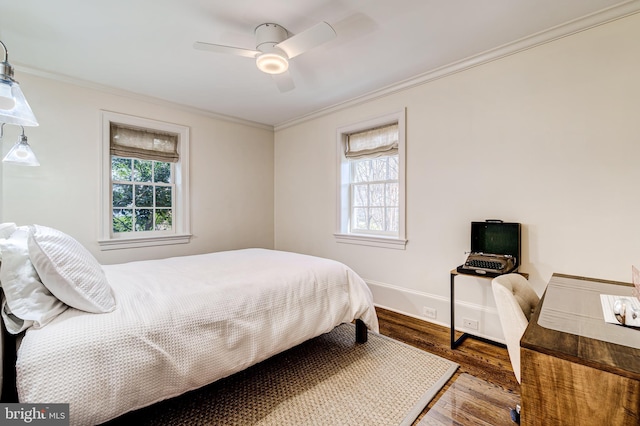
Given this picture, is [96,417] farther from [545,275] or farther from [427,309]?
[545,275]

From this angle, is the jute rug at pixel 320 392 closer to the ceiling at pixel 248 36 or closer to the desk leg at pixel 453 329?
the desk leg at pixel 453 329

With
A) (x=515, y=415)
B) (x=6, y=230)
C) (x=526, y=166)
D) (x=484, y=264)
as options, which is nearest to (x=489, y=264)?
(x=484, y=264)

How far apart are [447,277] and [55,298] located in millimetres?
2884

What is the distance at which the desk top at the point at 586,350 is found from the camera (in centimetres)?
81

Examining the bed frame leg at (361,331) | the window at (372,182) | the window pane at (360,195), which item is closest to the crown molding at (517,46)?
the window at (372,182)

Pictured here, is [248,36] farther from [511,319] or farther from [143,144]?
[511,319]

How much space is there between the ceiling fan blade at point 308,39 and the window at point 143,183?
7.33ft

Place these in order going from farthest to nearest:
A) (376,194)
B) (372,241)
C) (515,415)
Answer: (376,194), (372,241), (515,415)

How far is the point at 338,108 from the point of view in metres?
3.66

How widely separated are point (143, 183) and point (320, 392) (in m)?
3.06

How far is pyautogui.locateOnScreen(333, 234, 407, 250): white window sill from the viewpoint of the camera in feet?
10.3

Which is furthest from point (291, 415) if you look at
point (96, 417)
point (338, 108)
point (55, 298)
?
point (338, 108)

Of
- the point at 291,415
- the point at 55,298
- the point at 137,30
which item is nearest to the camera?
the point at 55,298

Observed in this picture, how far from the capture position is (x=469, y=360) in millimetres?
Answer: 2211
